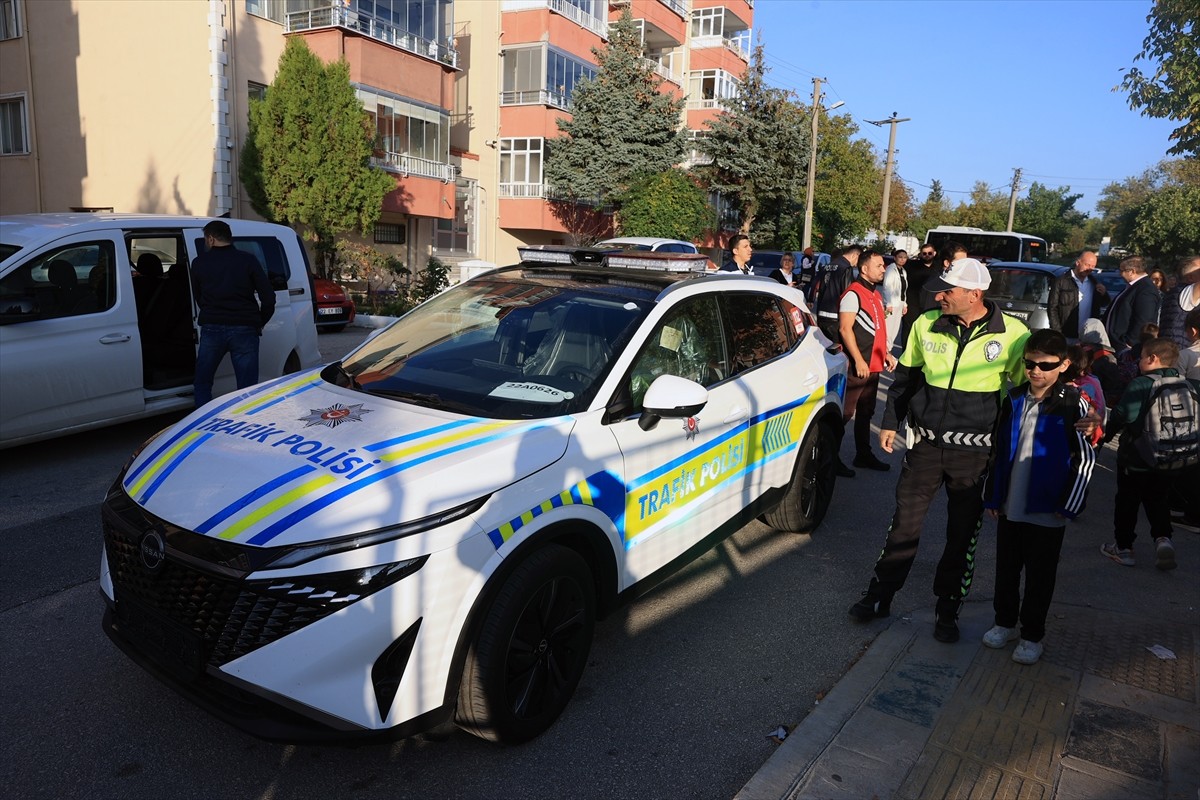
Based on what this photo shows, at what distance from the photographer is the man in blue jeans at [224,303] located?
686 centimetres

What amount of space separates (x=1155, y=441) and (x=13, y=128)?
27998 millimetres

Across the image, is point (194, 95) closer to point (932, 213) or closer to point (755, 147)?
point (755, 147)

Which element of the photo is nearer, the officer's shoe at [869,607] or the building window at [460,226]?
the officer's shoe at [869,607]

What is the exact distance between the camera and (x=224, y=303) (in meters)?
6.88

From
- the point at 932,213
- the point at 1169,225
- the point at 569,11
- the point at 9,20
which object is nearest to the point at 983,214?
the point at 932,213

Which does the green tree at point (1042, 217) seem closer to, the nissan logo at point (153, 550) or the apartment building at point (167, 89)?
the apartment building at point (167, 89)

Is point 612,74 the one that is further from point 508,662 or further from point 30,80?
point 508,662

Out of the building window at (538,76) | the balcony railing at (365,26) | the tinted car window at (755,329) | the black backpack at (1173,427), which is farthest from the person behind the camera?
the building window at (538,76)

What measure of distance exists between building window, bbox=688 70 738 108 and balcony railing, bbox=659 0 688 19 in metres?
2.73

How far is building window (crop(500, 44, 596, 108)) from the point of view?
3056 cm

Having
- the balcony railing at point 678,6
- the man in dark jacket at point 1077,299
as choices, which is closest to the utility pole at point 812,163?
the balcony railing at point 678,6

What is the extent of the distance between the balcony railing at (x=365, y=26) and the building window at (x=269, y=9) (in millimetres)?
218

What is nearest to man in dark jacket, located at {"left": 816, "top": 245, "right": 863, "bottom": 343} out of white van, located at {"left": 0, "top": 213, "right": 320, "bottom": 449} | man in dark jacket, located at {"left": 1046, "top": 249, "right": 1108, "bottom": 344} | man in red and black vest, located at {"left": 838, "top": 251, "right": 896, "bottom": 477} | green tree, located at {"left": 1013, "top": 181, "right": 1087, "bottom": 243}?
man in red and black vest, located at {"left": 838, "top": 251, "right": 896, "bottom": 477}

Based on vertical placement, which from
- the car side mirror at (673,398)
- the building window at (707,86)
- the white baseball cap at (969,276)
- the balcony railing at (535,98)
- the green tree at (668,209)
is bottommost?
the car side mirror at (673,398)
